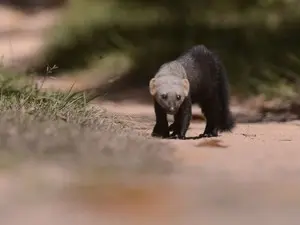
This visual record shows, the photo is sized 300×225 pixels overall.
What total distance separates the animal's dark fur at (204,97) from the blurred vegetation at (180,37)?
3551mm

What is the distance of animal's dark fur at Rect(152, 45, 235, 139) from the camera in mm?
6245

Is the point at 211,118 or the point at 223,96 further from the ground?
the point at 223,96

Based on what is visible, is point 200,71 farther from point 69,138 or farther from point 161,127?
point 69,138

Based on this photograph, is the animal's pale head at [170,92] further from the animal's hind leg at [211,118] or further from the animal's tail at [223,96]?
the animal's tail at [223,96]

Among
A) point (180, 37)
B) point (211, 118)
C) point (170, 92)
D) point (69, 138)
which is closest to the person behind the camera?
point (69, 138)

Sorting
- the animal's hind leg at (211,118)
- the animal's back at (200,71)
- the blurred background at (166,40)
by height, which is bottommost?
the blurred background at (166,40)

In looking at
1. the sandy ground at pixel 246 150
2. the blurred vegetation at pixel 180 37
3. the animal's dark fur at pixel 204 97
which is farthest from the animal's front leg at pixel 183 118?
the blurred vegetation at pixel 180 37

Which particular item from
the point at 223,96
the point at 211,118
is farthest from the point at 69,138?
the point at 223,96

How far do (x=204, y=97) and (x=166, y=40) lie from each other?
7225 mm

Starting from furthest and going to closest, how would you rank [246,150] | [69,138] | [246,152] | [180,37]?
[180,37] < [246,150] < [246,152] < [69,138]

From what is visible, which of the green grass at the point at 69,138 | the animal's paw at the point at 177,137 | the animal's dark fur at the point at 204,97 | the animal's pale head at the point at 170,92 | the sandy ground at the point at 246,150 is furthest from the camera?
the animal's dark fur at the point at 204,97

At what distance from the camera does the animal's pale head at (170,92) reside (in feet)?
19.7

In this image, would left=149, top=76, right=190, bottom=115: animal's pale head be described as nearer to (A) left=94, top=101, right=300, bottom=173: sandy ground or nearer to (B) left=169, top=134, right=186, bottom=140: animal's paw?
(B) left=169, top=134, right=186, bottom=140: animal's paw

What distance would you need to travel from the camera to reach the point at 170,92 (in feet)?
19.7
